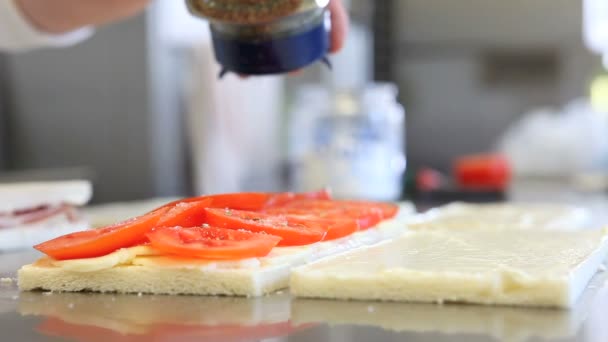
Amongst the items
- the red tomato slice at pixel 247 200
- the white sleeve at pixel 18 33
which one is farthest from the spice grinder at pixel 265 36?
the white sleeve at pixel 18 33

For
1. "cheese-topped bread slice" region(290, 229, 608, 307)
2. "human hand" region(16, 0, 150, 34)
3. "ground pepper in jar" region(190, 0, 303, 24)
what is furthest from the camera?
"human hand" region(16, 0, 150, 34)

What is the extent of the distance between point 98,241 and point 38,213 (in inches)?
27.9

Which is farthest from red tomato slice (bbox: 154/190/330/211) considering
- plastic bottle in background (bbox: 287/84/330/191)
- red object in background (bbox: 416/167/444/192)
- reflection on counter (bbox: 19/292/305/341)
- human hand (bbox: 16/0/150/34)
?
plastic bottle in background (bbox: 287/84/330/191)

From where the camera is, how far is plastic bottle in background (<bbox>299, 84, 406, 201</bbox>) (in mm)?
3297

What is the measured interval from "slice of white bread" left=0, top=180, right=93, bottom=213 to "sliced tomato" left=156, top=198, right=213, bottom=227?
60 cm

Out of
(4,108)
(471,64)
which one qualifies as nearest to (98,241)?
(4,108)

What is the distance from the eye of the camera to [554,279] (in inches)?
38.4

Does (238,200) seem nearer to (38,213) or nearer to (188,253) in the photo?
(188,253)

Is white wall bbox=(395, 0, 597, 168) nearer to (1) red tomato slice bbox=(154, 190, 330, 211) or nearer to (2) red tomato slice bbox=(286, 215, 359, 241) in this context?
(1) red tomato slice bbox=(154, 190, 330, 211)

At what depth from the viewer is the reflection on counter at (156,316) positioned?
2.94ft

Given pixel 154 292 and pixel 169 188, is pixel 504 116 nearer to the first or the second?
pixel 169 188

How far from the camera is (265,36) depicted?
4.88 feet

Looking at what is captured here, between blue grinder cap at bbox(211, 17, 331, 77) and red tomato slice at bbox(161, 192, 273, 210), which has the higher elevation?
blue grinder cap at bbox(211, 17, 331, 77)

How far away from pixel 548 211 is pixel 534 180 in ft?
7.49
